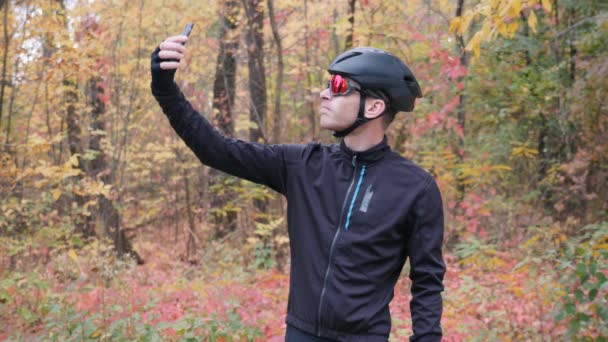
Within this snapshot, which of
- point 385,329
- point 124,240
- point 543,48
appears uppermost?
point 543,48

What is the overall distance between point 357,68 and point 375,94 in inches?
5.4

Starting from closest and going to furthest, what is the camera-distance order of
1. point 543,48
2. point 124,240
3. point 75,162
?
point 75,162, point 543,48, point 124,240

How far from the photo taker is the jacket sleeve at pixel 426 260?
2.29m

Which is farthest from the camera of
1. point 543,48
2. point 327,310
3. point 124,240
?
point 124,240

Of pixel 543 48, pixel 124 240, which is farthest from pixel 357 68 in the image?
pixel 124 240

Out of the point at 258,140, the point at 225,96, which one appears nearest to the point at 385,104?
the point at 258,140

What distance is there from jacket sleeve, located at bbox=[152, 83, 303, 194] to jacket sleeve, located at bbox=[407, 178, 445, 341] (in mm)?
625

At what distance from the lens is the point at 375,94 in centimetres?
250

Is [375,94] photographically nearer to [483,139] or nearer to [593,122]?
[593,122]

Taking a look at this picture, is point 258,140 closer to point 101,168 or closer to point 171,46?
point 101,168

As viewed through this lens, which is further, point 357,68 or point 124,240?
point 124,240

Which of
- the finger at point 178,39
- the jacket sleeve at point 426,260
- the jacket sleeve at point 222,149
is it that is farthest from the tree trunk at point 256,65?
the jacket sleeve at point 426,260

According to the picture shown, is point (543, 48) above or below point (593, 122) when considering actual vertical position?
above

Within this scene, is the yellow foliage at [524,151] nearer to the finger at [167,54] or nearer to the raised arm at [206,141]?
the raised arm at [206,141]
